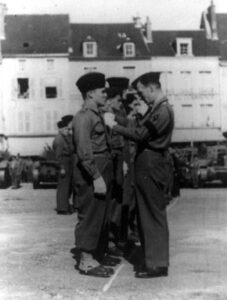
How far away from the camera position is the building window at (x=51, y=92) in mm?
48625

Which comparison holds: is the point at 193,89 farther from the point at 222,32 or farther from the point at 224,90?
the point at 222,32

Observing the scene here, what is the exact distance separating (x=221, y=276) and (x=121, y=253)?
165cm

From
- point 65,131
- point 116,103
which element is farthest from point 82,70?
point 116,103

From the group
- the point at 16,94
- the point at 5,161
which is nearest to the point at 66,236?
the point at 5,161

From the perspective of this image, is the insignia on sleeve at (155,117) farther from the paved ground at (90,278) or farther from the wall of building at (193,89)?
the wall of building at (193,89)

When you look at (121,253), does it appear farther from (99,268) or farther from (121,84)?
(121,84)

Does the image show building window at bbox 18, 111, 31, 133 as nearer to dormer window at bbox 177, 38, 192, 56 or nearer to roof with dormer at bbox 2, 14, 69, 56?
roof with dormer at bbox 2, 14, 69, 56

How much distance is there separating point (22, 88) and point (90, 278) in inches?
1725

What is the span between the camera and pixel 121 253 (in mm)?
7398

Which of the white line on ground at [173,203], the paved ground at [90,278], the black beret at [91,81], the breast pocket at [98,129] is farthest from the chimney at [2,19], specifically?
the breast pocket at [98,129]

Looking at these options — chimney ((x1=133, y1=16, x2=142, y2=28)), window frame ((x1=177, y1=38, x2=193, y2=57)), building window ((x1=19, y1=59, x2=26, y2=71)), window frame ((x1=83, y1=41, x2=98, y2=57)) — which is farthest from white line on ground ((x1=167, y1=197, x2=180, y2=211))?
chimney ((x1=133, y1=16, x2=142, y2=28))

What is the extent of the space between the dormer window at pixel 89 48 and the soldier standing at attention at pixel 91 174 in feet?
140

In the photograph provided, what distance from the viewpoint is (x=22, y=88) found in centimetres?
4897

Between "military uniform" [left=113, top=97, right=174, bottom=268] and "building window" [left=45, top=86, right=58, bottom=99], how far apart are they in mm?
42877
